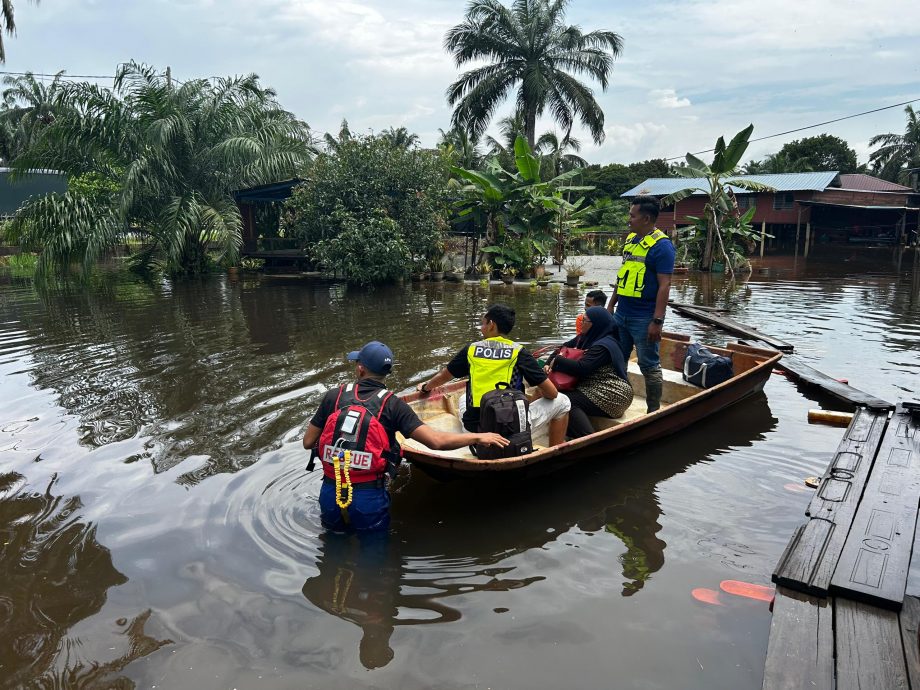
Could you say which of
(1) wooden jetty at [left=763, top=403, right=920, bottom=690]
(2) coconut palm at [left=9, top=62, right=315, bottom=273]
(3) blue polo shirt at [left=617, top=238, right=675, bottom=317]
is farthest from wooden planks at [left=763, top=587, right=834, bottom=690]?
(2) coconut palm at [left=9, top=62, right=315, bottom=273]

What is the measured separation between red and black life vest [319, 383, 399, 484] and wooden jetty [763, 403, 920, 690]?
2.32 m

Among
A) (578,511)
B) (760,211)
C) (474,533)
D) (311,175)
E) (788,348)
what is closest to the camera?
(474,533)

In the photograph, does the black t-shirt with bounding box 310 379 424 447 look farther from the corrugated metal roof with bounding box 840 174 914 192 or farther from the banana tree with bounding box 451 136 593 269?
the corrugated metal roof with bounding box 840 174 914 192

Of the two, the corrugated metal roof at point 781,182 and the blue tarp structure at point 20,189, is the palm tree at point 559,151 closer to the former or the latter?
the corrugated metal roof at point 781,182

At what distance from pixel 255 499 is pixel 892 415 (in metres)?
6.40

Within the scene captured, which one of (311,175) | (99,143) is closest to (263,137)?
(311,175)

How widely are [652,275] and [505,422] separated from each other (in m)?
2.43

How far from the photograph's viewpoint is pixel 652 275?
19.7ft

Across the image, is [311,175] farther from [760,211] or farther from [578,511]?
[760,211]

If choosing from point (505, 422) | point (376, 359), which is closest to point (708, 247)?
point (505, 422)

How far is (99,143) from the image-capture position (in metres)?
19.8

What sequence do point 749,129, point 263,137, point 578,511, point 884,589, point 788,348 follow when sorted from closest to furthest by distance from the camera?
point 884,589
point 578,511
point 788,348
point 749,129
point 263,137

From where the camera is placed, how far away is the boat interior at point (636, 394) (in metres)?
5.71

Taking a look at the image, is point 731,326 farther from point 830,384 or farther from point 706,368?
point 706,368
